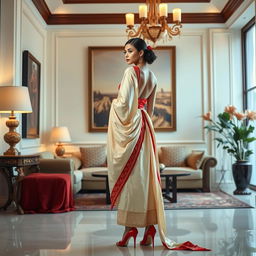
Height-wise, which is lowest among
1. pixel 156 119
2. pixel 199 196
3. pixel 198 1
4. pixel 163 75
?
pixel 199 196

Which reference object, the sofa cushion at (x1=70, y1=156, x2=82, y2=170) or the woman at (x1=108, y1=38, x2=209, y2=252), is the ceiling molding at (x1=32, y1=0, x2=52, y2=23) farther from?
the woman at (x1=108, y1=38, x2=209, y2=252)

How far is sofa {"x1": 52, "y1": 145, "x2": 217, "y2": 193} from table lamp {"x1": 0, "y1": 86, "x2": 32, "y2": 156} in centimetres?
142

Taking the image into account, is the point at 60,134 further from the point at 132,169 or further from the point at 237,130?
the point at 132,169

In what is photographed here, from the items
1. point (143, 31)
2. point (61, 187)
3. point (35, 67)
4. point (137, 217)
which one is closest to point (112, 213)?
point (61, 187)

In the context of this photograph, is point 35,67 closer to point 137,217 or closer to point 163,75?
point 163,75

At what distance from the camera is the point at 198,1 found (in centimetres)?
740

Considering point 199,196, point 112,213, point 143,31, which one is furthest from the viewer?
point 199,196

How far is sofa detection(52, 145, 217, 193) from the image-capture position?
22.1 feet

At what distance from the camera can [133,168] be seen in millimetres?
3156

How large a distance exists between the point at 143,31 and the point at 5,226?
300 centimetres

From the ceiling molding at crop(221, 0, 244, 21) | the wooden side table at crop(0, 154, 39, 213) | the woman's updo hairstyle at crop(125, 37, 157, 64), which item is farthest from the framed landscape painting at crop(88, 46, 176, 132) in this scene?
the woman's updo hairstyle at crop(125, 37, 157, 64)

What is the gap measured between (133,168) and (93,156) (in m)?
4.19

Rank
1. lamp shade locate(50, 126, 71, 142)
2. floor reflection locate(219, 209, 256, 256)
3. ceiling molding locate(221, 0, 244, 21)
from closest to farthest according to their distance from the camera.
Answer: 1. floor reflection locate(219, 209, 256, 256)
2. ceiling molding locate(221, 0, 244, 21)
3. lamp shade locate(50, 126, 71, 142)

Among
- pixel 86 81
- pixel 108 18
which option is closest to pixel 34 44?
pixel 86 81
